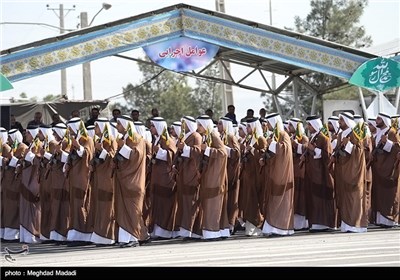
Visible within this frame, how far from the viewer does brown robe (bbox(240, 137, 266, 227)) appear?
14.4 m

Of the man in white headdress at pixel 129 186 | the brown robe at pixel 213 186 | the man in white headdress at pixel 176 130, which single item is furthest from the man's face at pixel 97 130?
the brown robe at pixel 213 186

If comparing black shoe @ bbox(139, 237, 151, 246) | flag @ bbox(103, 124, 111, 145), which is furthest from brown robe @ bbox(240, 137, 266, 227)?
flag @ bbox(103, 124, 111, 145)

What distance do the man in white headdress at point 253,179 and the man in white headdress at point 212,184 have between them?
774mm

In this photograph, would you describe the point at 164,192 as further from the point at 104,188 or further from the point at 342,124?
the point at 342,124

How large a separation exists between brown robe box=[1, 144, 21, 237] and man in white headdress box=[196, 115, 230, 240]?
325cm

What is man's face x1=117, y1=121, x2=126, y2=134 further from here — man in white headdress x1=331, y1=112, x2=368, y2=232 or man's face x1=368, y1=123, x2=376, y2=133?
man's face x1=368, y1=123, x2=376, y2=133

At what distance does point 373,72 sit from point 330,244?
6.84 m

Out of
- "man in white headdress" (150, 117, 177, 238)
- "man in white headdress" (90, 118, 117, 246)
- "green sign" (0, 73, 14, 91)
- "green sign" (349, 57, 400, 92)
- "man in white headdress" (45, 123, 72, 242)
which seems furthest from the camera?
"green sign" (349, 57, 400, 92)

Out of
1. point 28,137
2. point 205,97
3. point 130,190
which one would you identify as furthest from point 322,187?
point 205,97

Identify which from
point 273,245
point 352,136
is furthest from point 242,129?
point 273,245

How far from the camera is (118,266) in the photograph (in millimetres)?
10336

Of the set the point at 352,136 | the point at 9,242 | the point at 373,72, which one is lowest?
the point at 9,242

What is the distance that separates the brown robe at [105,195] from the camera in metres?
13.1

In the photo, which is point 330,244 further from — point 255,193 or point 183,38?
point 183,38
